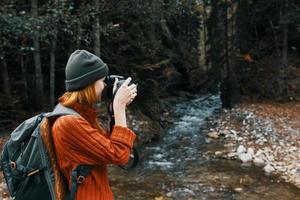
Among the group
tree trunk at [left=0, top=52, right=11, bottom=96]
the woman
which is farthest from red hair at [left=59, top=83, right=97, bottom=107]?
tree trunk at [left=0, top=52, right=11, bottom=96]

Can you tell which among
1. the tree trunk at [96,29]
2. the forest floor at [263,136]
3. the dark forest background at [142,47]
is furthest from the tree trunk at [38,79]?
the forest floor at [263,136]

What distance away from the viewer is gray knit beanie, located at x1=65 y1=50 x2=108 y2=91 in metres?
2.40

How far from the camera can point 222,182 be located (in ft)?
30.3

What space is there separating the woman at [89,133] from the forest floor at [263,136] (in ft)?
24.4

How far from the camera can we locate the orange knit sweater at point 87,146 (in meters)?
2.30

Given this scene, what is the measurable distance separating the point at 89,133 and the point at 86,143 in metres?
0.05

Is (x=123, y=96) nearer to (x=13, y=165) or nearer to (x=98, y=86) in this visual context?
(x=98, y=86)

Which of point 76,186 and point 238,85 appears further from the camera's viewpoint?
point 238,85

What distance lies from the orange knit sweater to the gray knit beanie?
0.12 m

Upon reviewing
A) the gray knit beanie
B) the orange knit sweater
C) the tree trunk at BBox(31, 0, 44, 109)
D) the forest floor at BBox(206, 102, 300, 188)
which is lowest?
the forest floor at BBox(206, 102, 300, 188)

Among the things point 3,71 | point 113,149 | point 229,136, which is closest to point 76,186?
point 113,149

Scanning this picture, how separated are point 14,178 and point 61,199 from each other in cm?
28

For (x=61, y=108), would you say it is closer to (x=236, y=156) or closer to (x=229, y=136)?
(x=236, y=156)

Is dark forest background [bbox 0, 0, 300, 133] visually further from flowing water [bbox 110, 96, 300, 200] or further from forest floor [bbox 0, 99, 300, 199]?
flowing water [bbox 110, 96, 300, 200]
